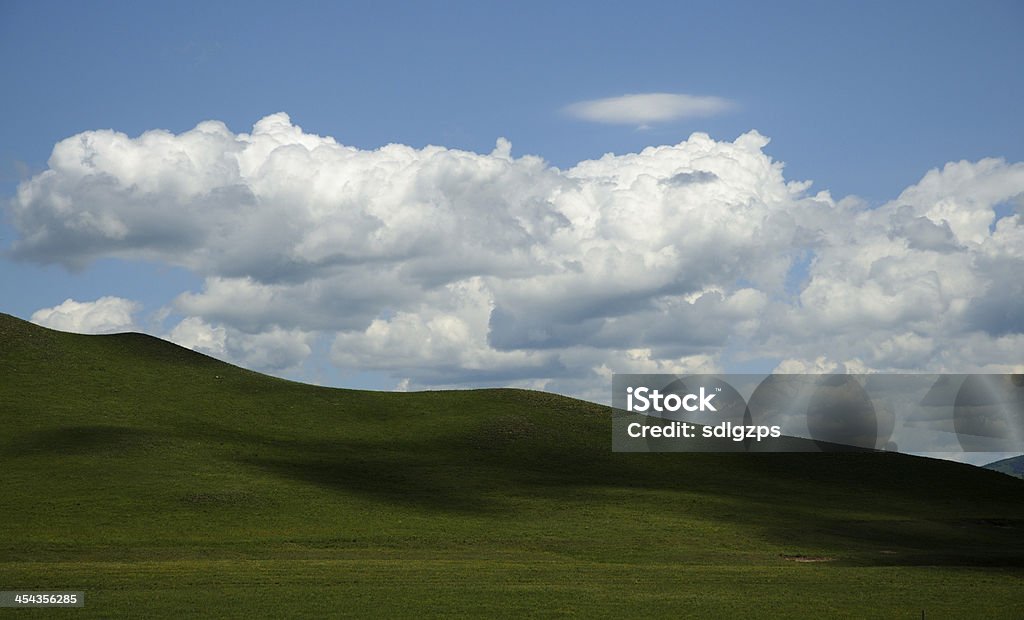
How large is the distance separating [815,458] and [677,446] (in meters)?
15.8

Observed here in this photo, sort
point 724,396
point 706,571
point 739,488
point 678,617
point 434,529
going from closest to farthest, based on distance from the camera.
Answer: point 678,617 < point 706,571 < point 434,529 < point 739,488 < point 724,396

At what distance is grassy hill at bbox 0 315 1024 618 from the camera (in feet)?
169

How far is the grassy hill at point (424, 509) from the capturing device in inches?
2025

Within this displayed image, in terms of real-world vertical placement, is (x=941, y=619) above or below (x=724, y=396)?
below

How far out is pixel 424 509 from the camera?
8412cm

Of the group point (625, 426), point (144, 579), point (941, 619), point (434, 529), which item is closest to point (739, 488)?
point (625, 426)

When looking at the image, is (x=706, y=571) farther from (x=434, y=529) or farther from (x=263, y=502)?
(x=263, y=502)

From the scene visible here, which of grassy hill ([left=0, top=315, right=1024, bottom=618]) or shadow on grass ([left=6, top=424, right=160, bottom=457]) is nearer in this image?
grassy hill ([left=0, top=315, right=1024, bottom=618])

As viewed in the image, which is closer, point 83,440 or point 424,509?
point 424,509

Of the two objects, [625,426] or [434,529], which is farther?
[625,426]

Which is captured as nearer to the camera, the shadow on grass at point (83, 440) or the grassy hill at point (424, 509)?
the grassy hill at point (424, 509)

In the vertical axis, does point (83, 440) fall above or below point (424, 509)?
above

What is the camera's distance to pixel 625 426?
12569 centimetres

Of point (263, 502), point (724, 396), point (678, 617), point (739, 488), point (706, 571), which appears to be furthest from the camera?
point (724, 396)
